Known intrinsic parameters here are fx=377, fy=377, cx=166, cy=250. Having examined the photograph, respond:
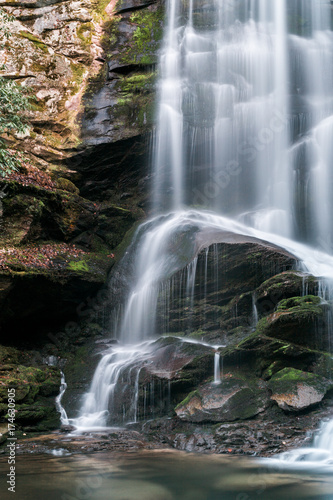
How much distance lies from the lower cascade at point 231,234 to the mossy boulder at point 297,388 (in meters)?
0.02

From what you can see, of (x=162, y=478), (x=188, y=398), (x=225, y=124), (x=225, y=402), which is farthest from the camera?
(x=225, y=124)

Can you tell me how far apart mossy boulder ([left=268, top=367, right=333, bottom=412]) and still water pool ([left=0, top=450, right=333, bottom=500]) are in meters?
1.49

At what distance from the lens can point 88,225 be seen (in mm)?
13070

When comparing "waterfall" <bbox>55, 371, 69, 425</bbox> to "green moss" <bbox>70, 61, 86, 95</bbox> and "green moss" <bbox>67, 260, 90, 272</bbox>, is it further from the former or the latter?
"green moss" <bbox>70, 61, 86, 95</bbox>

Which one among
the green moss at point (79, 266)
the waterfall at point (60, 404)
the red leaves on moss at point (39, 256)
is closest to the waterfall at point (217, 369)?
the waterfall at point (60, 404)

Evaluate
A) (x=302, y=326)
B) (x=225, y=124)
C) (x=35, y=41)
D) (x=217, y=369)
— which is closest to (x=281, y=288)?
(x=302, y=326)

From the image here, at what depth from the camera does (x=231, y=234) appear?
36.2ft

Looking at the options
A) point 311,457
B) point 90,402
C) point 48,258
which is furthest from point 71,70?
point 311,457

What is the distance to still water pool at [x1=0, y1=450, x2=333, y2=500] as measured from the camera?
419 centimetres

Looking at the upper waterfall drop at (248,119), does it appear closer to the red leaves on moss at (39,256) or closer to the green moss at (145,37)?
the green moss at (145,37)

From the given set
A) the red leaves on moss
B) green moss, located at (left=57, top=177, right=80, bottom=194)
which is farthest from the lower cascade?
green moss, located at (left=57, top=177, right=80, bottom=194)

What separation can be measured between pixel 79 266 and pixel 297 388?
715cm

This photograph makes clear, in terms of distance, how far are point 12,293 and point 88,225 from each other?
13.0 feet

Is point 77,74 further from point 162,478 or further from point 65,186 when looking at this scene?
point 162,478
